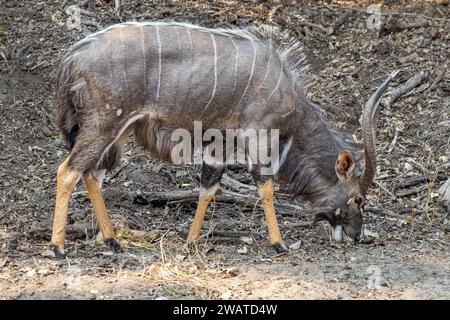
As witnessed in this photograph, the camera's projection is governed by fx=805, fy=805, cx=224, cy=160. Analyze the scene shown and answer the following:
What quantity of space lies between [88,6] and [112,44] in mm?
3735

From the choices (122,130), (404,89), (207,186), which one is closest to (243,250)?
(207,186)

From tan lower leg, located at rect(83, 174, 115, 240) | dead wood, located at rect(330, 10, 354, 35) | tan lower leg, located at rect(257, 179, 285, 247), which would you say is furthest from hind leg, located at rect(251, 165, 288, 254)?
dead wood, located at rect(330, 10, 354, 35)

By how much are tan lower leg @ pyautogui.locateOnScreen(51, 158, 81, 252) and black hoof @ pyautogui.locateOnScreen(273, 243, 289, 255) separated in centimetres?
163

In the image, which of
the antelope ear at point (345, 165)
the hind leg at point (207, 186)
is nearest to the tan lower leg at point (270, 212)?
the hind leg at point (207, 186)

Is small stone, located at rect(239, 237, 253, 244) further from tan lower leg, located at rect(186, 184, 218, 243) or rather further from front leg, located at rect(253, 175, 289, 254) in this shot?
tan lower leg, located at rect(186, 184, 218, 243)

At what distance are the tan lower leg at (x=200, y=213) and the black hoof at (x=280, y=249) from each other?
0.62 metres

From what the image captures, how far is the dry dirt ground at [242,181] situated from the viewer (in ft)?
17.6

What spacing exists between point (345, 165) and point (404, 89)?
2751 millimetres

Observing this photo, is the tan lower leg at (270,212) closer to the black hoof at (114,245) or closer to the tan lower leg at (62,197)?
the black hoof at (114,245)

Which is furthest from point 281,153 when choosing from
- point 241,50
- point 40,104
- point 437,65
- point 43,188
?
point 437,65

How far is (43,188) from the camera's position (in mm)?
7168

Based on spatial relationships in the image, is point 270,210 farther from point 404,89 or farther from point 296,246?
point 404,89

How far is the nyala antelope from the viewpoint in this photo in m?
5.66

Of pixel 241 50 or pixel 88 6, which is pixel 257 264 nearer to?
pixel 241 50
